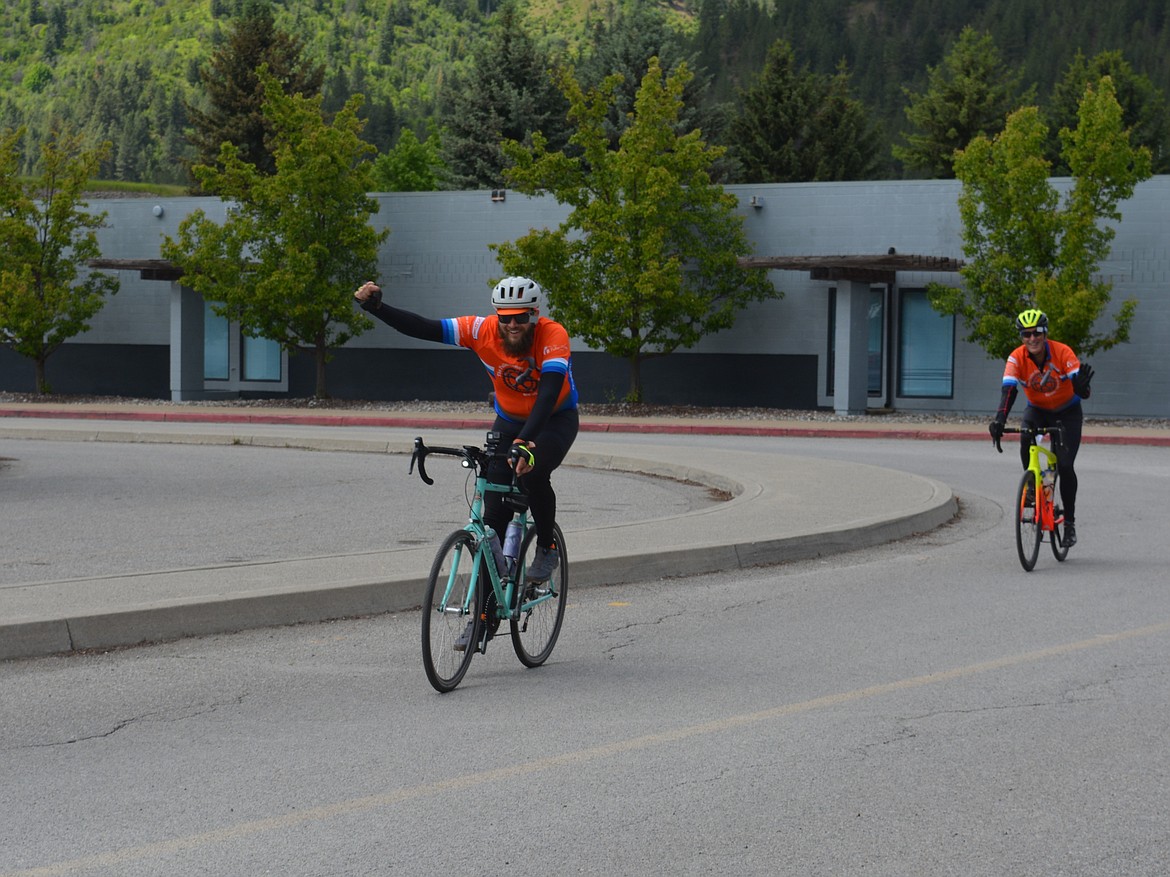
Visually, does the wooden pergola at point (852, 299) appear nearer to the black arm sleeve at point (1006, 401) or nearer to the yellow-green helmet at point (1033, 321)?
the black arm sleeve at point (1006, 401)

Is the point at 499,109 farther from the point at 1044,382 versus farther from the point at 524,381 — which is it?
the point at 524,381

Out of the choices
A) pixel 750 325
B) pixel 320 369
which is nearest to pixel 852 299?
pixel 750 325

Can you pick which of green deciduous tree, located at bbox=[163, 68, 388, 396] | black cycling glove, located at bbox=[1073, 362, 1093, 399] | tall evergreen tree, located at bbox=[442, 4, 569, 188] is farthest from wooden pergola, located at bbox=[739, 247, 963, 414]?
tall evergreen tree, located at bbox=[442, 4, 569, 188]

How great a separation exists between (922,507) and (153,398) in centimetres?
2909

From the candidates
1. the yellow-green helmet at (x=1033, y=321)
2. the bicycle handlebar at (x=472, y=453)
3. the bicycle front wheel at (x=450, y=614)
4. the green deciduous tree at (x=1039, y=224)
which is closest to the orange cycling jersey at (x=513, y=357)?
the bicycle handlebar at (x=472, y=453)

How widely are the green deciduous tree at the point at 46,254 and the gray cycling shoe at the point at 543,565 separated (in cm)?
3082

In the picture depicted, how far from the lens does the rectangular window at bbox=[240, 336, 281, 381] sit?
127 ft

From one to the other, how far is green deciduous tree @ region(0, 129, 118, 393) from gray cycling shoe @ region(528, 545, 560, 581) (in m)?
30.8

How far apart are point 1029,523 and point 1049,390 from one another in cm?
103

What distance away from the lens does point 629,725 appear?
6480 mm

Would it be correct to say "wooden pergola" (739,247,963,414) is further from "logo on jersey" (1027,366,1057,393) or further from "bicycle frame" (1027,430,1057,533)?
"bicycle frame" (1027,430,1057,533)

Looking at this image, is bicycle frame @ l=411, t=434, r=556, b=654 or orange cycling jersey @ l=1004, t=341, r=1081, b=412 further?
orange cycling jersey @ l=1004, t=341, r=1081, b=412

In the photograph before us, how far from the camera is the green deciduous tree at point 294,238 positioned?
3391cm

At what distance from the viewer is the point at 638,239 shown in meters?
31.4
